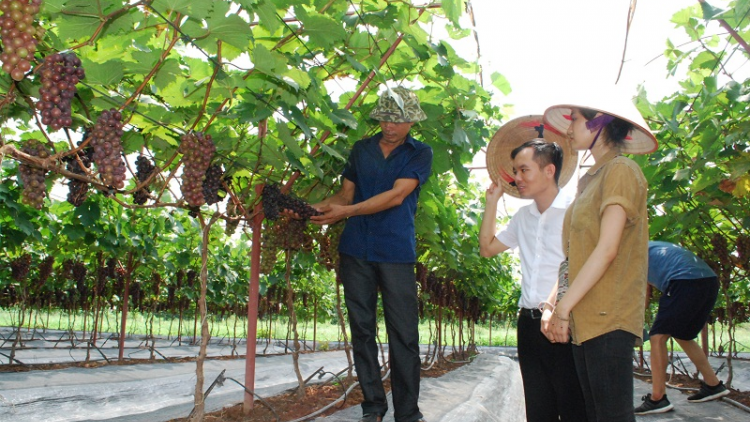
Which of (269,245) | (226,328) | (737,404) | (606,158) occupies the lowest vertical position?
(226,328)

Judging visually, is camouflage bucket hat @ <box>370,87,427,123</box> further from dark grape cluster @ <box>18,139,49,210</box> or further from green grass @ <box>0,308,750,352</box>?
green grass @ <box>0,308,750,352</box>

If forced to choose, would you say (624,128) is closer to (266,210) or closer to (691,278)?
(266,210)

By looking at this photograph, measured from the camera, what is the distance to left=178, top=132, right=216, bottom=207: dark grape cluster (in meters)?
2.24

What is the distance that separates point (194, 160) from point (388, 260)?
119cm

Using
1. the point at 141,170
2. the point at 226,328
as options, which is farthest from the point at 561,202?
the point at 226,328

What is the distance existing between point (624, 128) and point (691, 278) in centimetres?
316

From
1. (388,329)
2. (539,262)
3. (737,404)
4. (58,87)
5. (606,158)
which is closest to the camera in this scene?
(58,87)

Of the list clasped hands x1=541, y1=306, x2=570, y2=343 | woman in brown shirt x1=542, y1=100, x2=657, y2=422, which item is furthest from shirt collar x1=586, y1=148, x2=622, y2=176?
clasped hands x1=541, y1=306, x2=570, y2=343

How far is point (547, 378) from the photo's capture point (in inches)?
101

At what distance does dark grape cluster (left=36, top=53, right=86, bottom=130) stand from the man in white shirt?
1811mm

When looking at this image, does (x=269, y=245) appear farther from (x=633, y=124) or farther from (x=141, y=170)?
(x=633, y=124)

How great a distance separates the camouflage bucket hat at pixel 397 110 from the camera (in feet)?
10.1

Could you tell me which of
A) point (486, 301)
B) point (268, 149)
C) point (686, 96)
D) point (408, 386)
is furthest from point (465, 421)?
point (486, 301)

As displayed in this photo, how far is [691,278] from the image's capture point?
466 centimetres
